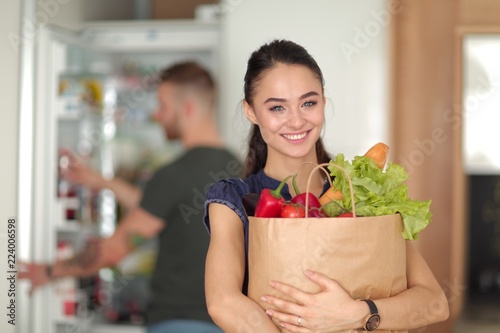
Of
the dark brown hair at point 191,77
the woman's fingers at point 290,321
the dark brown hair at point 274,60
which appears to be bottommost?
the woman's fingers at point 290,321

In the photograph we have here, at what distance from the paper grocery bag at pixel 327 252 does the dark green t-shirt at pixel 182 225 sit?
1274 millimetres

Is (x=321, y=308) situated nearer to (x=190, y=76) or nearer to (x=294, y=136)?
(x=294, y=136)

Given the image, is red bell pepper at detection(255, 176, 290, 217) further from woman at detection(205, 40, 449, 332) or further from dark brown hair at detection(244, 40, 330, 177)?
dark brown hair at detection(244, 40, 330, 177)

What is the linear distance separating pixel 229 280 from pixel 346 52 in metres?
1.91

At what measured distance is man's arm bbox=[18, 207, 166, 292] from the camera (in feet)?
8.59

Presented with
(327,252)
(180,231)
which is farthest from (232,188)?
(180,231)

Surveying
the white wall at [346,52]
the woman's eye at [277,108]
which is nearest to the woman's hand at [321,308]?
the woman's eye at [277,108]

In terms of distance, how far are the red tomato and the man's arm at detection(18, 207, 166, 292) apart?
54.6 inches

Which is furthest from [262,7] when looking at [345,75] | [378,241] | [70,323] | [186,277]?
[378,241]

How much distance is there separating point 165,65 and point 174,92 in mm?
878

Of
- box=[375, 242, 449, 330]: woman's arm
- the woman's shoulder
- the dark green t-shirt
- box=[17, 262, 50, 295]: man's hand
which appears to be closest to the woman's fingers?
box=[375, 242, 449, 330]: woman's arm

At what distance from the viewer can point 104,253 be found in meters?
2.82

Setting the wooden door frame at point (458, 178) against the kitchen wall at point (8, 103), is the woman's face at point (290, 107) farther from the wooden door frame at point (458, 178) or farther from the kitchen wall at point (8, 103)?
the wooden door frame at point (458, 178)

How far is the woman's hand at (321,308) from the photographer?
48.6 inches
